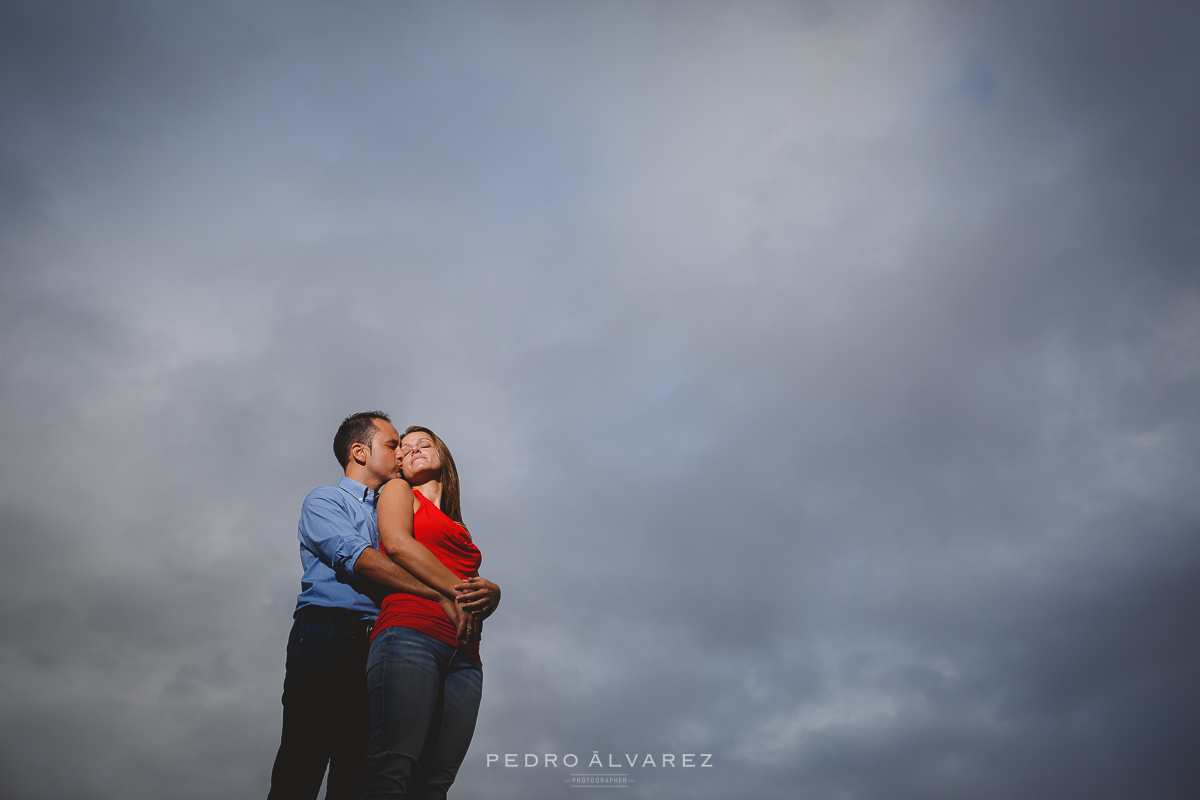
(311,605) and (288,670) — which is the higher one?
(311,605)

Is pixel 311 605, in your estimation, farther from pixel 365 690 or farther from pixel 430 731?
pixel 430 731

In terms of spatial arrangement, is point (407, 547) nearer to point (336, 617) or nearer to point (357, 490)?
point (336, 617)

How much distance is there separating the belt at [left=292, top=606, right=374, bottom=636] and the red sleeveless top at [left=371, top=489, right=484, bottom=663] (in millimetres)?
550

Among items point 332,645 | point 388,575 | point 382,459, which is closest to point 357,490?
point 382,459

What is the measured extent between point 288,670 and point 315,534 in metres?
1.06

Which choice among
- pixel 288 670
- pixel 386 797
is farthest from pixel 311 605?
pixel 386 797

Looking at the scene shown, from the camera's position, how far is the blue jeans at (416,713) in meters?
3.96

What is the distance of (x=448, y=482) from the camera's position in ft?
18.7

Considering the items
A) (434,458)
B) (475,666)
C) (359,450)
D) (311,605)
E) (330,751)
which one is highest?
(359,450)

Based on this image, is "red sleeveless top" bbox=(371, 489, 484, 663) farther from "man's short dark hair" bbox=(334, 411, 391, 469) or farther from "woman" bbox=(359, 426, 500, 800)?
"man's short dark hair" bbox=(334, 411, 391, 469)

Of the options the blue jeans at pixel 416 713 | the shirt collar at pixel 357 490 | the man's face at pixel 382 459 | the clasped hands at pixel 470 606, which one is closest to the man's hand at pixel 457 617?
the clasped hands at pixel 470 606

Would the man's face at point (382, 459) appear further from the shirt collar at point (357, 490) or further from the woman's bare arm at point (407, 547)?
the woman's bare arm at point (407, 547)

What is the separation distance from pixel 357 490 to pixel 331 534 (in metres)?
1.03

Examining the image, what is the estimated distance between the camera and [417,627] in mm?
Answer: 4340
